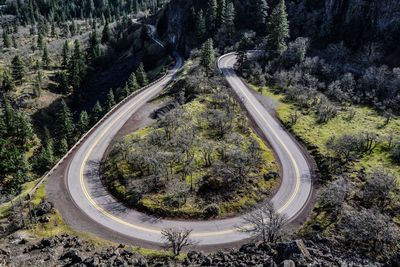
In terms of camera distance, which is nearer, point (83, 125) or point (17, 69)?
point (83, 125)

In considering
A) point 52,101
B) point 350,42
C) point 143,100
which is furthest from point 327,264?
point 52,101

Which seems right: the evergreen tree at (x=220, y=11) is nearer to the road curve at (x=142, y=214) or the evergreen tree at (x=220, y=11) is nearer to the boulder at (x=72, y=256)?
the road curve at (x=142, y=214)

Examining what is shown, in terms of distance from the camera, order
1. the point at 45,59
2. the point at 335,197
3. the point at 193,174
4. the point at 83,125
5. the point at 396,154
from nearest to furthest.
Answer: the point at 335,197 → the point at 193,174 → the point at 396,154 → the point at 83,125 → the point at 45,59

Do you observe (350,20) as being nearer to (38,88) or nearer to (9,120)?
(9,120)

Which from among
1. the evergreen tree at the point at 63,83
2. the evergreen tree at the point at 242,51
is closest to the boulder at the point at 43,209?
the evergreen tree at the point at 242,51

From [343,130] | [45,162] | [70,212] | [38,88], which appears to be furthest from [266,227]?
[38,88]

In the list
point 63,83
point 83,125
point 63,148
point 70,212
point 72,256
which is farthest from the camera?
point 63,83
